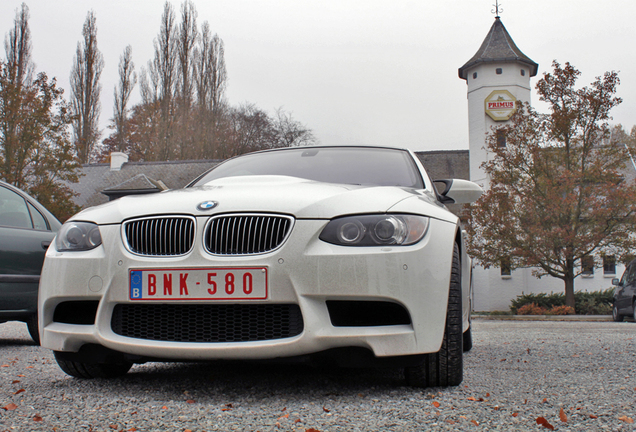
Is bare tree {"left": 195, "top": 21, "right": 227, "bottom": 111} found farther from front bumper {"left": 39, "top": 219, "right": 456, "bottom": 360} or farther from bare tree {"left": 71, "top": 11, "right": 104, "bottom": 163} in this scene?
front bumper {"left": 39, "top": 219, "right": 456, "bottom": 360}

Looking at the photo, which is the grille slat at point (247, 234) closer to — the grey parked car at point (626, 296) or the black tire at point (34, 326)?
the black tire at point (34, 326)

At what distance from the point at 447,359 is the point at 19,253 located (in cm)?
374

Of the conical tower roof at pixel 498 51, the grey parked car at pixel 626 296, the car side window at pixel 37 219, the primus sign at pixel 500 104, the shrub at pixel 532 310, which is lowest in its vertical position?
the shrub at pixel 532 310

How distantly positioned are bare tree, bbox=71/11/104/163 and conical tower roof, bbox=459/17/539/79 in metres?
24.6

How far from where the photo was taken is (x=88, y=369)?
3357 mm

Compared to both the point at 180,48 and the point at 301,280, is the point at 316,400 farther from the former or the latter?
the point at 180,48

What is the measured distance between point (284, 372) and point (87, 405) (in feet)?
3.82

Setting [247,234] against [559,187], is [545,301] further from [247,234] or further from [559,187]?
[247,234]

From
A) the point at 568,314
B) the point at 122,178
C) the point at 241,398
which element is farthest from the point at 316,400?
the point at 122,178

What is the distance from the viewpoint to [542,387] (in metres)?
3.12

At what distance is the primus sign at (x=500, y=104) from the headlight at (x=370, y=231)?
114 ft

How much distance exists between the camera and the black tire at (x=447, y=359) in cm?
294

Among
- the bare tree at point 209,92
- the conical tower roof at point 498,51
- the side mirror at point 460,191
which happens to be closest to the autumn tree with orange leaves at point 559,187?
the conical tower roof at point 498,51

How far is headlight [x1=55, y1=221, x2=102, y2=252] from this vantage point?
→ 10.00 ft
